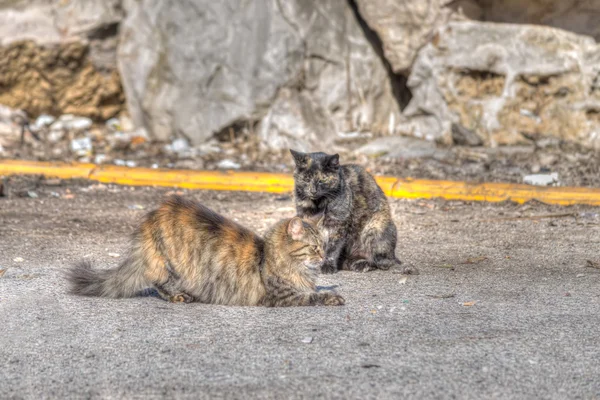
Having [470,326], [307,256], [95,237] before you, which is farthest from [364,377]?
[95,237]

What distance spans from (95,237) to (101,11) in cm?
619

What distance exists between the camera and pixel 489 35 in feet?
36.3

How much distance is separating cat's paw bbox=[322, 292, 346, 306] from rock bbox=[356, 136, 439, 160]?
5552mm

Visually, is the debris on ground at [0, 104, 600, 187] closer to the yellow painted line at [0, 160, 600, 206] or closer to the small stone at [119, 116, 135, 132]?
the small stone at [119, 116, 135, 132]

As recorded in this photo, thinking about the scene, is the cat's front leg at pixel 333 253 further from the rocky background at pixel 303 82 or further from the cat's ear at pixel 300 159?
the rocky background at pixel 303 82

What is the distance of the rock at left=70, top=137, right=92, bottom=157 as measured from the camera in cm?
1143

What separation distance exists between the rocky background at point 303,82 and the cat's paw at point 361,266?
11.9 ft

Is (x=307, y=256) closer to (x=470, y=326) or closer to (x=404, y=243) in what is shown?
(x=470, y=326)

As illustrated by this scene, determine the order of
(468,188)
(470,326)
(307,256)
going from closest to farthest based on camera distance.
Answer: (470,326), (307,256), (468,188)

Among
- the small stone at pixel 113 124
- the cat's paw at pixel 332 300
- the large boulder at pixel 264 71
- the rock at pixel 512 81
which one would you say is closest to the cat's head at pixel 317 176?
the cat's paw at pixel 332 300

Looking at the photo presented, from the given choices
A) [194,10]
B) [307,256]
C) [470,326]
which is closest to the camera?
[470,326]

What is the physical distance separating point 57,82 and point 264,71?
3.43m

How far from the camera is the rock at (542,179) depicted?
30.2ft

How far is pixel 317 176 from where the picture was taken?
6.54 meters
